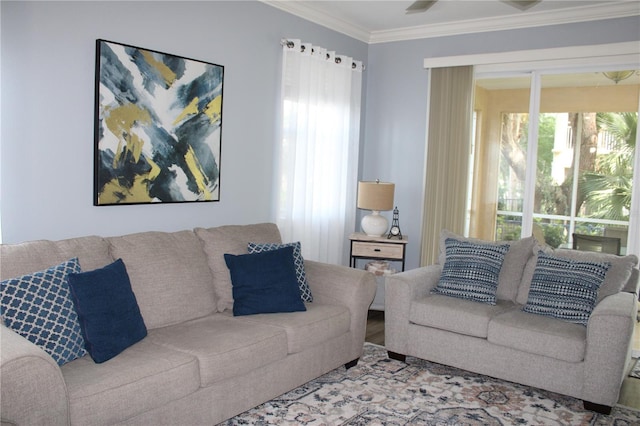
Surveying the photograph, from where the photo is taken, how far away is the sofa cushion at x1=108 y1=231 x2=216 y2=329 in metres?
3.05

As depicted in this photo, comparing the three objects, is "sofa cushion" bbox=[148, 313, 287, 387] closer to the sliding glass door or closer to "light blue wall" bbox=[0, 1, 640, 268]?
"light blue wall" bbox=[0, 1, 640, 268]

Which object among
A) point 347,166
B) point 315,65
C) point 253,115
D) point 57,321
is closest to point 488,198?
point 347,166

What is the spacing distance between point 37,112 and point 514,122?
3.83m

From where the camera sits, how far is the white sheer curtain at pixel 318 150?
4.61m

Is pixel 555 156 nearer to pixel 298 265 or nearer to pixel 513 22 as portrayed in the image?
pixel 513 22

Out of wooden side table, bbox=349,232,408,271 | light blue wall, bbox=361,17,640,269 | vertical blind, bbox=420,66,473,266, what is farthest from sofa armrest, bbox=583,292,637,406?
light blue wall, bbox=361,17,640,269

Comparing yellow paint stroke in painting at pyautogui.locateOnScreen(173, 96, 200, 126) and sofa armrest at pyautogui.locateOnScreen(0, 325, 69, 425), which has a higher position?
yellow paint stroke in painting at pyautogui.locateOnScreen(173, 96, 200, 126)

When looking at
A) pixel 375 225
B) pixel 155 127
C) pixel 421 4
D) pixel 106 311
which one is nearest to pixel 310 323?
pixel 106 311

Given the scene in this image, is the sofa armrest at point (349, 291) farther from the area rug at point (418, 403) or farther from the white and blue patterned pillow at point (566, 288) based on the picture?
the white and blue patterned pillow at point (566, 288)

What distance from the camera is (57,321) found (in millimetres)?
2404

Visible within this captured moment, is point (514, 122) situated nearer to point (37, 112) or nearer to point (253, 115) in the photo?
point (253, 115)

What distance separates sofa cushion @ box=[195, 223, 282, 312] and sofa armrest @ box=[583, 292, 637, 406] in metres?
2.10

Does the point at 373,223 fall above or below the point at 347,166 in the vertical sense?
below

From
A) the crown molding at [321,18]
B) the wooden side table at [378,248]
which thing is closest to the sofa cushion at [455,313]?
the wooden side table at [378,248]
